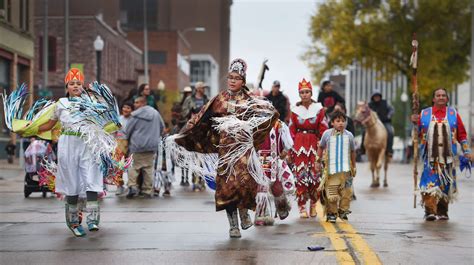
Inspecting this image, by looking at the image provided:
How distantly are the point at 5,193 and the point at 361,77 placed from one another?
167171 mm

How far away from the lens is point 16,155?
124ft

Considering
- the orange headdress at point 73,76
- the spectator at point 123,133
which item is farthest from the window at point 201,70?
the orange headdress at point 73,76

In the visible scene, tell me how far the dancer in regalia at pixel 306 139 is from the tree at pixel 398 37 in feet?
121

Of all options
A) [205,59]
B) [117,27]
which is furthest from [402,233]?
[205,59]

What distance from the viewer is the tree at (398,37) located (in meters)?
50.1

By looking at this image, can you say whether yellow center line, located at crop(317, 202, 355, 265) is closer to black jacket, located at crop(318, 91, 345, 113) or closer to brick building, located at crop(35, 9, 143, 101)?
black jacket, located at crop(318, 91, 345, 113)

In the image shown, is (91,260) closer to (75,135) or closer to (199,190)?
(75,135)

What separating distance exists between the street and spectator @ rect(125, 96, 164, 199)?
6.11 feet

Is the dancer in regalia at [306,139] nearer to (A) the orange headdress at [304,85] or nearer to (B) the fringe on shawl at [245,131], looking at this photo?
(A) the orange headdress at [304,85]

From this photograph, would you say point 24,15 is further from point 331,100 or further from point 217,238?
point 217,238

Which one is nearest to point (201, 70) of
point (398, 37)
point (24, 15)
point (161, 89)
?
point (161, 89)

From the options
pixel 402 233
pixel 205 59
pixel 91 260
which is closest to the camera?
pixel 91 260

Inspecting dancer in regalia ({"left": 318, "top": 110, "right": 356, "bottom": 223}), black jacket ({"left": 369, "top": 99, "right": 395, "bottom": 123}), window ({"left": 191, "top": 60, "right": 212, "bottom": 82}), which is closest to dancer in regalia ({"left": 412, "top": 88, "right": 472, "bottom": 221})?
dancer in regalia ({"left": 318, "top": 110, "right": 356, "bottom": 223})

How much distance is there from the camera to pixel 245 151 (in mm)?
10477
